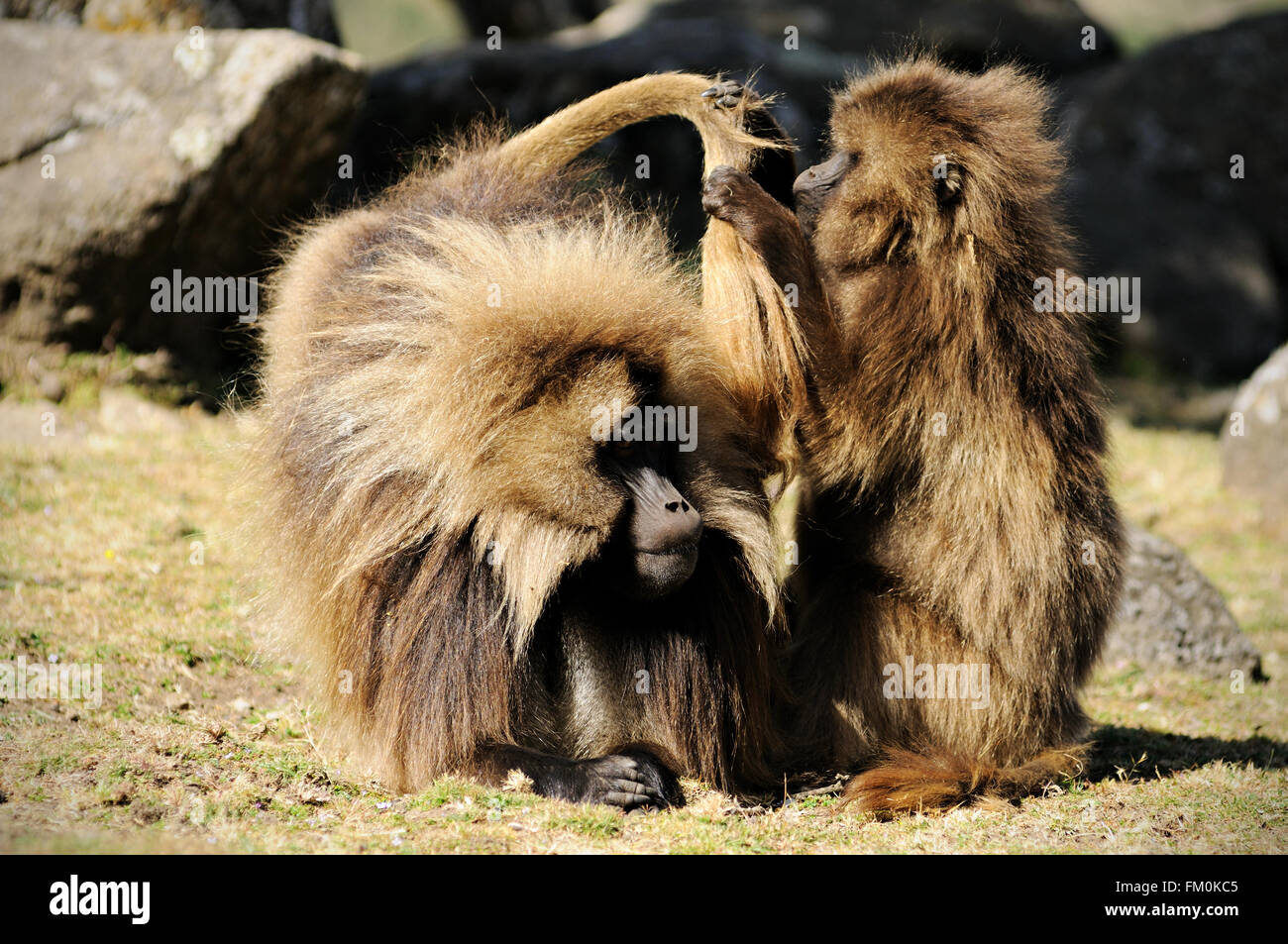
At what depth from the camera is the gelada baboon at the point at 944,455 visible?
5.25 meters

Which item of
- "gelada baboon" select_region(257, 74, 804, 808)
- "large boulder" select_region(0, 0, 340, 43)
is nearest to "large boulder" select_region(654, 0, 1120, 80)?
"large boulder" select_region(0, 0, 340, 43)

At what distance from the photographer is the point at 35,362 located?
867 centimetres

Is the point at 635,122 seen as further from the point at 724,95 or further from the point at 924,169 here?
the point at 924,169

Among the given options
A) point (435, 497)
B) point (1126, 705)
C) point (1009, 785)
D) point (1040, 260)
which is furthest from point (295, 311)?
point (1126, 705)

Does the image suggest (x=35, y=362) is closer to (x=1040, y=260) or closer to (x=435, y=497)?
(x=435, y=497)

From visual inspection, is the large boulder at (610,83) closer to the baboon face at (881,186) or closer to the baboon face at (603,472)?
the baboon face at (881,186)

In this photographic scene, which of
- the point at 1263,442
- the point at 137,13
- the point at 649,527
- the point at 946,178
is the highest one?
the point at 137,13

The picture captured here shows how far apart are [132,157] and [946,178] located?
19.8ft

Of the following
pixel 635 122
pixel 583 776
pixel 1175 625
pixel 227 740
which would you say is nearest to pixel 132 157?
pixel 635 122

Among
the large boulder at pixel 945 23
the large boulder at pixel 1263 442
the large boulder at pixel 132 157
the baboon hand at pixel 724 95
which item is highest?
the large boulder at pixel 945 23

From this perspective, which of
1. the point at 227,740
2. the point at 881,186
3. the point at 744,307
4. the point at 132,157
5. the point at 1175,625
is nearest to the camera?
the point at 744,307

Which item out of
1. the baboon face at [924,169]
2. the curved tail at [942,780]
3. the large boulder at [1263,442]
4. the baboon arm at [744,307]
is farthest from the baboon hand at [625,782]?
the large boulder at [1263,442]

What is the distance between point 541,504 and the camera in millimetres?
4312

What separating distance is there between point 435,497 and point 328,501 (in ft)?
1.69
